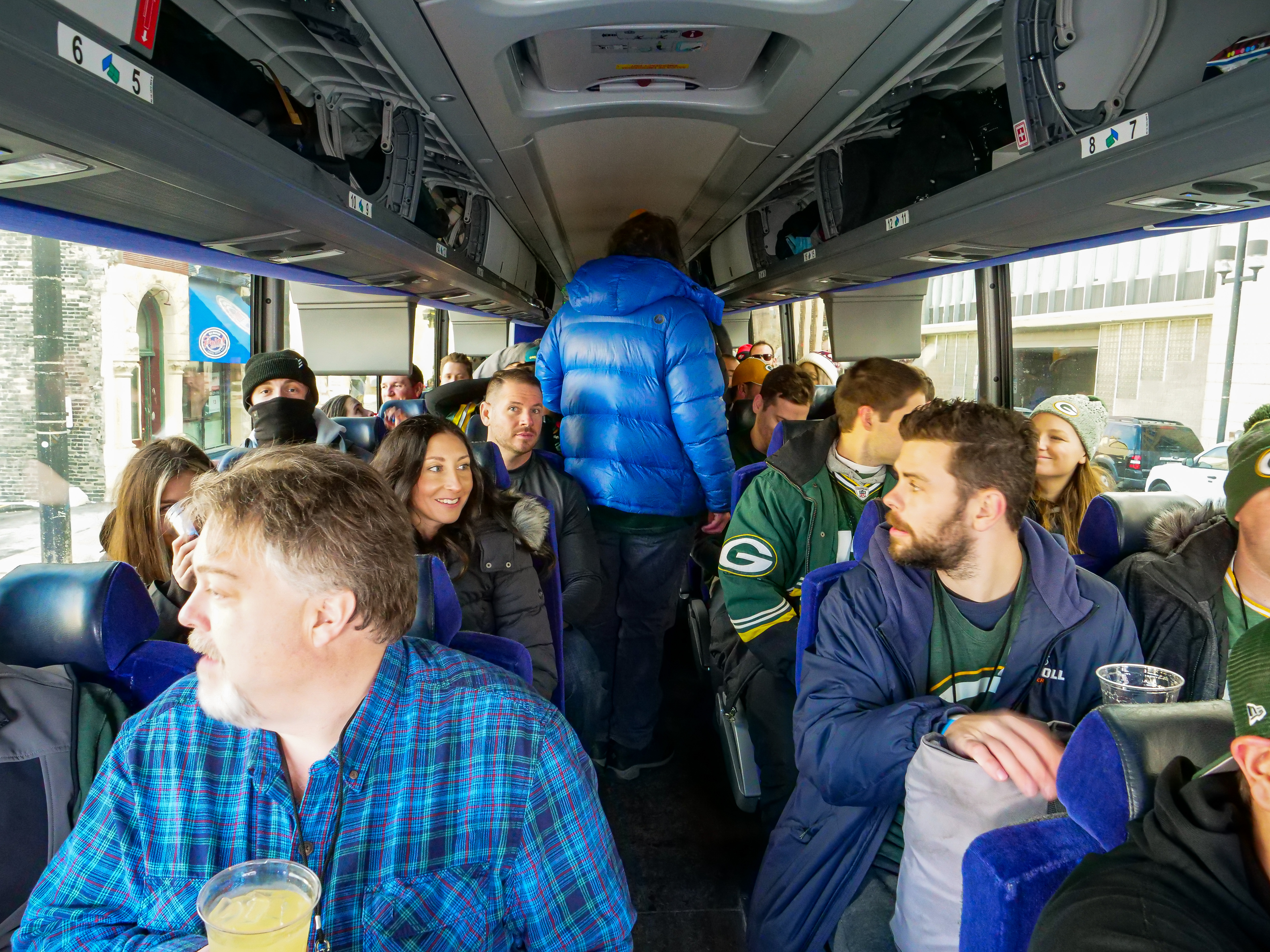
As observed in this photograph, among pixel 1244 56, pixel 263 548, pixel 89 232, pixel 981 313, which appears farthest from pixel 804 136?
pixel 263 548

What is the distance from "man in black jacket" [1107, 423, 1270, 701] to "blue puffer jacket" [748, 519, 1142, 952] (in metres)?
0.42

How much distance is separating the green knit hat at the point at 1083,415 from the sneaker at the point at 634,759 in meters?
2.36

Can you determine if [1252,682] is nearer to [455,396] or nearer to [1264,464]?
[1264,464]

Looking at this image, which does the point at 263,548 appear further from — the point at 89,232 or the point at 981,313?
the point at 981,313

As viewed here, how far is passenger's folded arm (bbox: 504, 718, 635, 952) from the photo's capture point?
4.69 feet

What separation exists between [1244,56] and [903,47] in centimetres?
109

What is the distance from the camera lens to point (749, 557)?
9.98ft

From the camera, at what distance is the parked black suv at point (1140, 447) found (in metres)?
3.35

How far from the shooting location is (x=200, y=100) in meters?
2.14

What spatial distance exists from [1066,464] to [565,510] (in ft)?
7.00

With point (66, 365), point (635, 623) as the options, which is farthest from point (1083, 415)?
point (66, 365)

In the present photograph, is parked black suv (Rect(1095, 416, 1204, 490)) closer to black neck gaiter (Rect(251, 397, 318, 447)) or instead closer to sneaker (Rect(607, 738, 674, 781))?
sneaker (Rect(607, 738, 674, 781))

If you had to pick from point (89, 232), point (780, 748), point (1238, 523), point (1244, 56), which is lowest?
point (780, 748)

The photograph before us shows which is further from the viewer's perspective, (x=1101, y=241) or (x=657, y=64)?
(x=657, y=64)
